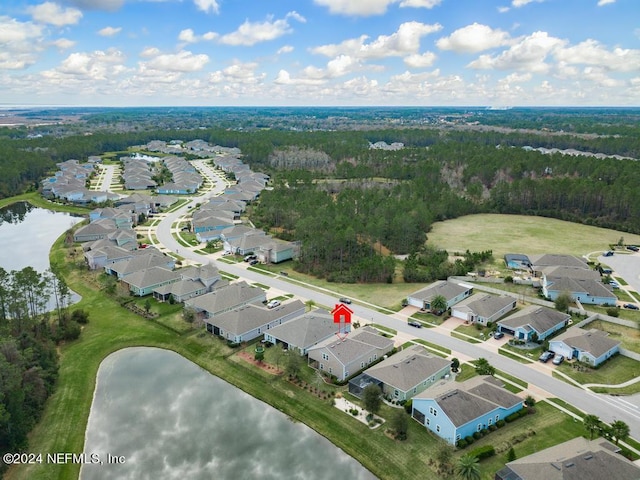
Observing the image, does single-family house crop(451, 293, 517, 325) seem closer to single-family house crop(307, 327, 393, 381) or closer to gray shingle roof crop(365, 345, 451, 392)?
single-family house crop(307, 327, 393, 381)

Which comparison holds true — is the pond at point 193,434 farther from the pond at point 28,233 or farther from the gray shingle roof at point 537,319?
the pond at point 28,233

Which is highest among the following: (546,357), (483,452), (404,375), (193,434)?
(404,375)

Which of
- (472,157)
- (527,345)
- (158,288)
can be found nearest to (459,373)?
(527,345)

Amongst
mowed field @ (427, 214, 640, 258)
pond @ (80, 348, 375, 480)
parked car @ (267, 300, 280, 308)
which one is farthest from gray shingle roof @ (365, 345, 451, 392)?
mowed field @ (427, 214, 640, 258)

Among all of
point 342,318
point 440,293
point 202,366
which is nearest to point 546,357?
point 440,293

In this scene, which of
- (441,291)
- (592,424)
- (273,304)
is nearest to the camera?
(592,424)

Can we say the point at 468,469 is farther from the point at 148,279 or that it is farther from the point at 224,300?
the point at 148,279

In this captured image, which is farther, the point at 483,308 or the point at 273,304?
the point at 273,304
